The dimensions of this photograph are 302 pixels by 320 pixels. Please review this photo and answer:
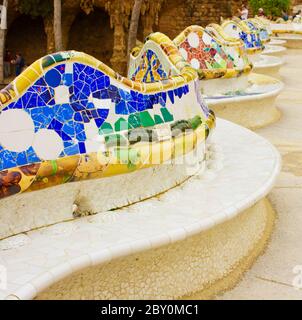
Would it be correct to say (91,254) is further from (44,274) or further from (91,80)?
(91,80)

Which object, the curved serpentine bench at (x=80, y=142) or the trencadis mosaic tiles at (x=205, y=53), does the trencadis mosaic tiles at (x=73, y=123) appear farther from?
the trencadis mosaic tiles at (x=205, y=53)

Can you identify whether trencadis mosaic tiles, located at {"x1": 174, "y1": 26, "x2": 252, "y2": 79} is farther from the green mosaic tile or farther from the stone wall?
the stone wall

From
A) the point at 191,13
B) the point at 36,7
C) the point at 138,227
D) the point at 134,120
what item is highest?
the point at 36,7

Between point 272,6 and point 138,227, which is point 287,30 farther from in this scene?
point 138,227

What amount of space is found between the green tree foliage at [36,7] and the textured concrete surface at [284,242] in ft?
49.2

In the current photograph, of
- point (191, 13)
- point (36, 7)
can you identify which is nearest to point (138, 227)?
point (36, 7)

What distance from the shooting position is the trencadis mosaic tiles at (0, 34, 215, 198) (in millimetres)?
3129

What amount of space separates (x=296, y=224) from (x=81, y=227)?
76.0 inches

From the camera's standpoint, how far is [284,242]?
13.6ft

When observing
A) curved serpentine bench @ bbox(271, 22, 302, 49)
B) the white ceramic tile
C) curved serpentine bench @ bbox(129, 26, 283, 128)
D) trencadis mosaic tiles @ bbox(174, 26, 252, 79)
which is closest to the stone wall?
curved serpentine bench @ bbox(271, 22, 302, 49)

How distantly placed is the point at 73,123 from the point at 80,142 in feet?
0.39

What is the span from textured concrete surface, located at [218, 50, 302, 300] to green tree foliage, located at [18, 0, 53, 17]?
1501cm

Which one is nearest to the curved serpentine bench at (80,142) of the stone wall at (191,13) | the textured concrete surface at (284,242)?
the textured concrete surface at (284,242)

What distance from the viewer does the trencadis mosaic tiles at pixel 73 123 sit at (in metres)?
3.13
